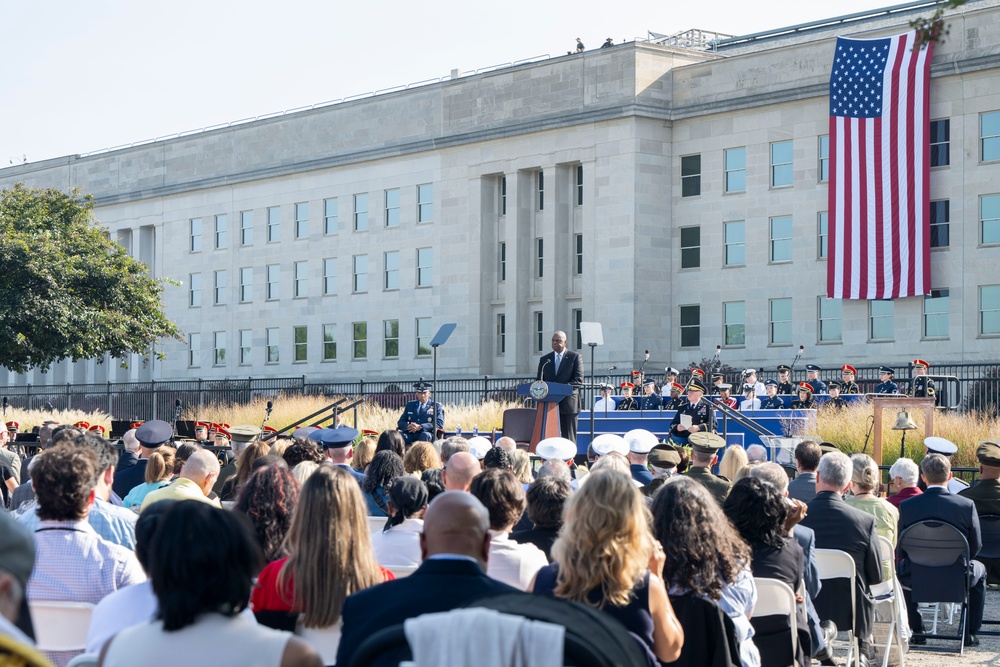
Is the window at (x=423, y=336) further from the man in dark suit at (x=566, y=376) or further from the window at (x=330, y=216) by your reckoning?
the man in dark suit at (x=566, y=376)

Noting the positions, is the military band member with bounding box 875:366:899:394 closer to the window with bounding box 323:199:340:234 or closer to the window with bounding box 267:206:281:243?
the window with bounding box 323:199:340:234

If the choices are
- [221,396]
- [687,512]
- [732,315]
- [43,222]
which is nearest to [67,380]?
[221,396]

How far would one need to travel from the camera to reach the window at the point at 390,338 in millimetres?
61938

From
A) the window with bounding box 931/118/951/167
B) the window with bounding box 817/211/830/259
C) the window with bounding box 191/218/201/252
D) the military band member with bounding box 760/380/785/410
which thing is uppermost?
the window with bounding box 931/118/951/167

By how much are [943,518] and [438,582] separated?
25.5 ft

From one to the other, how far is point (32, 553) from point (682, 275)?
5177 cm

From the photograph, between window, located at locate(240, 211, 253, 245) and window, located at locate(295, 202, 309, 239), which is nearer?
window, located at locate(295, 202, 309, 239)

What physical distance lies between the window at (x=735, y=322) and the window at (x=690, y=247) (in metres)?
2.25

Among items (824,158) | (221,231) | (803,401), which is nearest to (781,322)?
(824,158)

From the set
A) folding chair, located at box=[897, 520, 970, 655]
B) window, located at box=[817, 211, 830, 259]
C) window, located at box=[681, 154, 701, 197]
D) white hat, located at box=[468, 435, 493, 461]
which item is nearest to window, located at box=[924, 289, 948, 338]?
window, located at box=[817, 211, 830, 259]

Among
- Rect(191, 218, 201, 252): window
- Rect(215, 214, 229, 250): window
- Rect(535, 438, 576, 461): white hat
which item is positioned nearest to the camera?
Rect(535, 438, 576, 461): white hat

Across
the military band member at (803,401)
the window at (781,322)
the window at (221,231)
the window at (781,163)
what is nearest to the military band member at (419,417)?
the military band member at (803,401)

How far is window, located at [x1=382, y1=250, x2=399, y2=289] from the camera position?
205ft

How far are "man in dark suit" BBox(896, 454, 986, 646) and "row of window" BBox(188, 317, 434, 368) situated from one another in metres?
48.1
